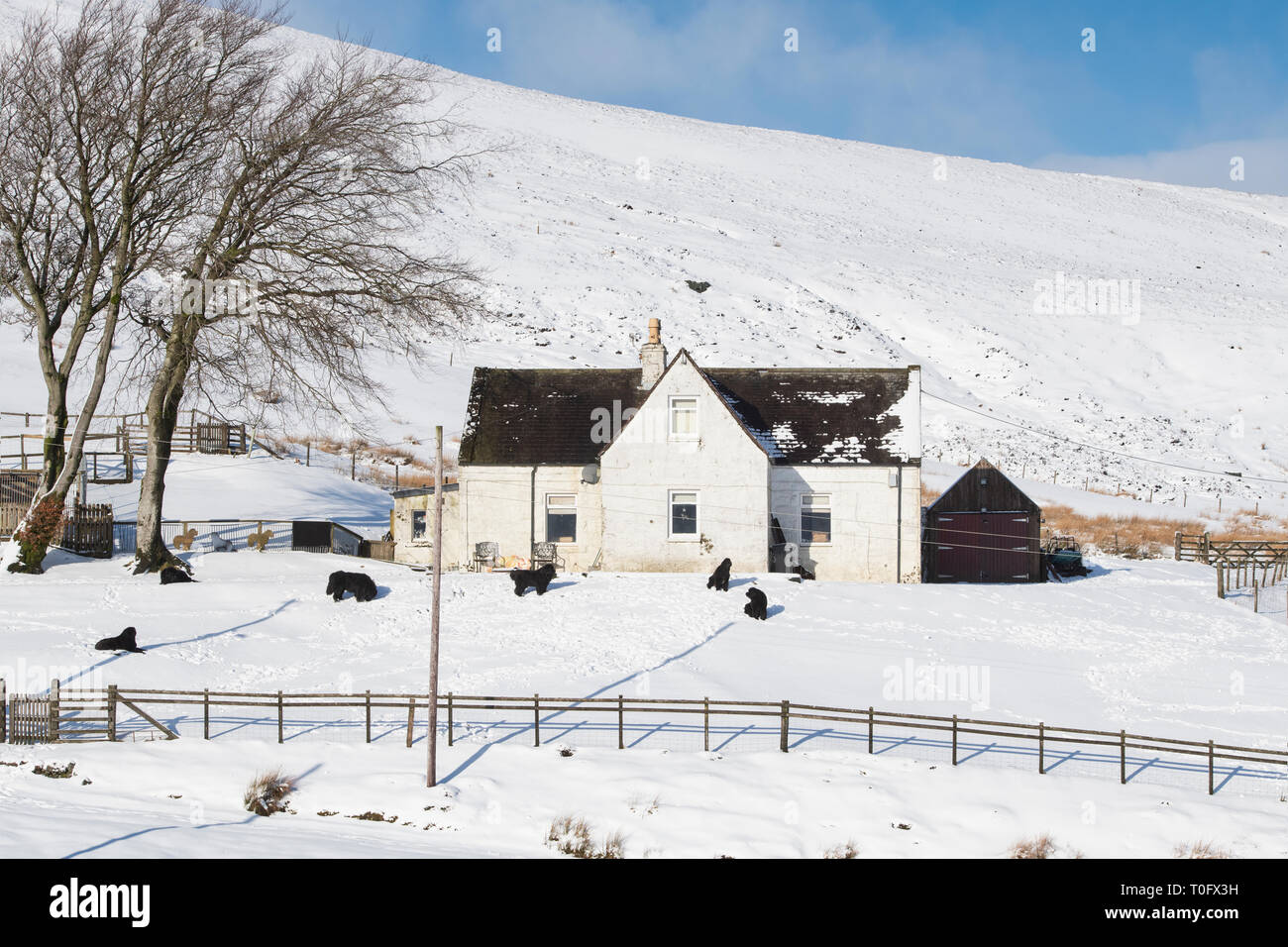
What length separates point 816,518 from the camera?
3588cm

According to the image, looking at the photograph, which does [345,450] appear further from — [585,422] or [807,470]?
[807,470]

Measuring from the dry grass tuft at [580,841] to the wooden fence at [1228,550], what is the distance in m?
27.8

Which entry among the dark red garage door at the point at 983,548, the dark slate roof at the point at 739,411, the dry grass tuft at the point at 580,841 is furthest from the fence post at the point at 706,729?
the dark red garage door at the point at 983,548

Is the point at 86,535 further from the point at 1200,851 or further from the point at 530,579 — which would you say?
the point at 1200,851

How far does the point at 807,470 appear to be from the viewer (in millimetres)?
35719

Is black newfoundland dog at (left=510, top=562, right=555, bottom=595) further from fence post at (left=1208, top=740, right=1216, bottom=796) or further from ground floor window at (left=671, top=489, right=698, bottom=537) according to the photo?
fence post at (left=1208, top=740, right=1216, bottom=796)

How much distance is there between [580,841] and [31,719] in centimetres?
1090

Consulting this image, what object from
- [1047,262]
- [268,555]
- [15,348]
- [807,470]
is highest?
[1047,262]

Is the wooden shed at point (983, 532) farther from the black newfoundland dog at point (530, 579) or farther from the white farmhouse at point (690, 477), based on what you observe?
the black newfoundland dog at point (530, 579)

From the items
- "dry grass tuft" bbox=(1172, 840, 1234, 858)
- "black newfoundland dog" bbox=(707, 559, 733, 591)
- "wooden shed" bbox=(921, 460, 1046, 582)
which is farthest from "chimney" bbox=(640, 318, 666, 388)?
"dry grass tuft" bbox=(1172, 840, 1234, 858)

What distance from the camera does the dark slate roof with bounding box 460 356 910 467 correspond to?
36.2 m

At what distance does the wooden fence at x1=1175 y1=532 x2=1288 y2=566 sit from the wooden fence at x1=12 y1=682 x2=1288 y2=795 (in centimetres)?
1773
